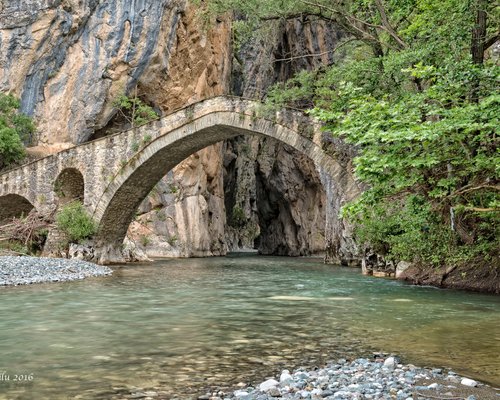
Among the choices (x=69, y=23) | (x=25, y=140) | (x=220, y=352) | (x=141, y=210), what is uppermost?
(x=69, y=23)

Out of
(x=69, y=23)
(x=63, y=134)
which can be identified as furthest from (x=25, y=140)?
(x=69, y=23)

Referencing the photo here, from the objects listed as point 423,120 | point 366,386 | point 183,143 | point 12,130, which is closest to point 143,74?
point 12,130

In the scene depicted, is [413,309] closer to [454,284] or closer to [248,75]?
[454,284]

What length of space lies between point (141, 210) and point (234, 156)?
13775 millimetres

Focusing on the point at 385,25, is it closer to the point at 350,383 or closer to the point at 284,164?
the point at 350,383

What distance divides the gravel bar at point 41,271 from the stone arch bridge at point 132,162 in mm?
3955

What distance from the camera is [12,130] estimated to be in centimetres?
2177

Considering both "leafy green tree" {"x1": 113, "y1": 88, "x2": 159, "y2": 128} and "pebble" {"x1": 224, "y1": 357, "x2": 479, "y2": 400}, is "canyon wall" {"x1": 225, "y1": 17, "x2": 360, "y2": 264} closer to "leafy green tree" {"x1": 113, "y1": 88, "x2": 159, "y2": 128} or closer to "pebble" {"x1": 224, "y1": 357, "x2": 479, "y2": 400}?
"leafy green tree" {"x1": 113, "y1": 88, "x2": 159, "y2": 128}

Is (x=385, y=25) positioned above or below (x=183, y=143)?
above

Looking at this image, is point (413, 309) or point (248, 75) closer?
point (413, 309)

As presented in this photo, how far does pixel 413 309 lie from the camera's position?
25.1ft

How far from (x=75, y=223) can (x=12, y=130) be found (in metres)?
6.85

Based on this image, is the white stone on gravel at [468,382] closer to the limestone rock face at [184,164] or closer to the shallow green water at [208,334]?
the shallow green water at [208,334]

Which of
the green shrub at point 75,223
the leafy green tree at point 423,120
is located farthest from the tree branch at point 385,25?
the green shrub at point 75,223
